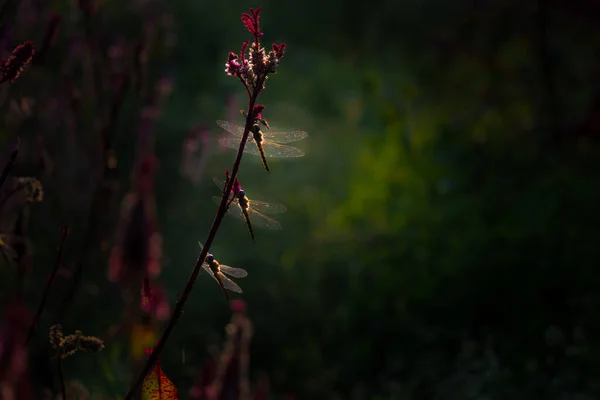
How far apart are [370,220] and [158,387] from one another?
3.08 meters

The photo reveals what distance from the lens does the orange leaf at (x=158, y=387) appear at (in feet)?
3.47

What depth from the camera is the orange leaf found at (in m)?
1.06

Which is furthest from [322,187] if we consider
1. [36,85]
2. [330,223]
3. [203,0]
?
[203,0]

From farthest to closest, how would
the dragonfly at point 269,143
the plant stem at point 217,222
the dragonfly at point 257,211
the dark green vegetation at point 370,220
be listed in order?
A: the dark green vegetation at point 370,220, the dragonfly at point 269,143, the dragonfly at point 257,211, the plant stem at point 217,222

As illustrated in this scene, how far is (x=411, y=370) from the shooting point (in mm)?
2990

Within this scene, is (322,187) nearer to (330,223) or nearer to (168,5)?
(330,223)

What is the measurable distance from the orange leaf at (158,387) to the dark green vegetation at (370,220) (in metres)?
0.50

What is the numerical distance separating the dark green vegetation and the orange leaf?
0.50 meters

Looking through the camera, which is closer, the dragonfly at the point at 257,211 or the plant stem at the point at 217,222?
the plant stem at the point at 217,222

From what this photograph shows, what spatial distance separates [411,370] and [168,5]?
189 inches

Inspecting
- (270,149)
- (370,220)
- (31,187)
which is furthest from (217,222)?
(370,220)

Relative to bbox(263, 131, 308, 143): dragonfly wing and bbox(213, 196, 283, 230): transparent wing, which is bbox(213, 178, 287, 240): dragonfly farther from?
bbox(263, 131, 308, 143): dragonfly wing

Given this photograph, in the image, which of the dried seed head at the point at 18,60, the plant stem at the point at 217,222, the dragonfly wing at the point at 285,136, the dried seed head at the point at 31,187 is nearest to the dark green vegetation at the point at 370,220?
the dried seed head at the point at 31,187

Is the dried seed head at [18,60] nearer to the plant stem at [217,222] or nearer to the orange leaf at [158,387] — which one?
the plant stem at [217,222]
